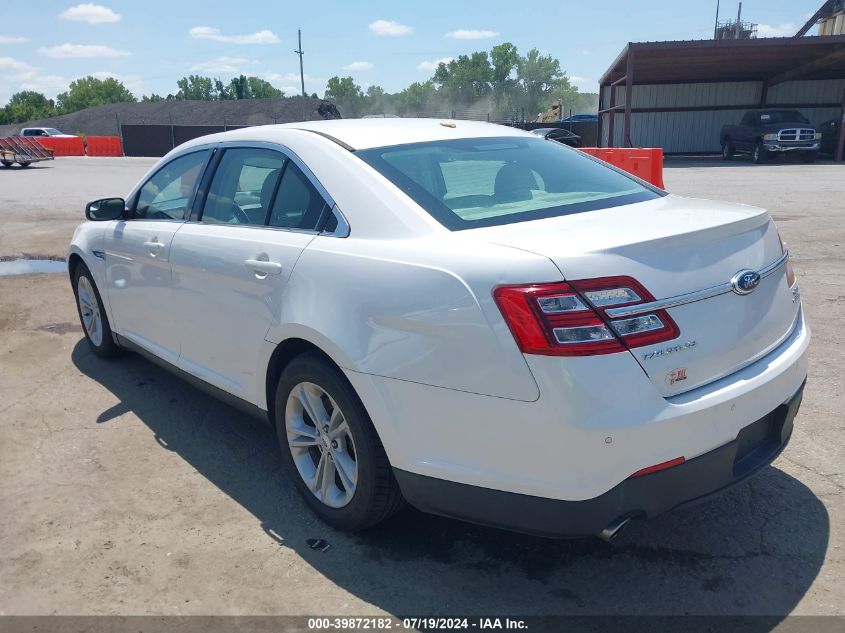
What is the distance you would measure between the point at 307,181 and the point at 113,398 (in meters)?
2.43

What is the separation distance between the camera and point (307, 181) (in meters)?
3.17

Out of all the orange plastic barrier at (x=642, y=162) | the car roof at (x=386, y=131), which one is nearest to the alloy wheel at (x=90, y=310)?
the car roof at (x=386, y=131)

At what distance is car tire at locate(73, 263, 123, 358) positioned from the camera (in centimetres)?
505

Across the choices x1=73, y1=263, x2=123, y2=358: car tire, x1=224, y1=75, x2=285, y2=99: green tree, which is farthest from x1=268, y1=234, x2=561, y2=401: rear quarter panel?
x1=224, y1=75, x2=285, y2=99: green tree

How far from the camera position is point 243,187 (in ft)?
12.1

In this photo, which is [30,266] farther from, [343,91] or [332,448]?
[343,91]

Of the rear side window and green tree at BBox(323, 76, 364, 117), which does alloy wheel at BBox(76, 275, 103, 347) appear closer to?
the rear side window

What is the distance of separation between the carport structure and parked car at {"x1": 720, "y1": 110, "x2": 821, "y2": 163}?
6.81 feet

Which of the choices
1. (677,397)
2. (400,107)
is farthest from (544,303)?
(400,107)

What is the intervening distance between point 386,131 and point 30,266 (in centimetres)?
705

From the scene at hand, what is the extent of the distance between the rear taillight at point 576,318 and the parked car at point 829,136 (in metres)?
31.4

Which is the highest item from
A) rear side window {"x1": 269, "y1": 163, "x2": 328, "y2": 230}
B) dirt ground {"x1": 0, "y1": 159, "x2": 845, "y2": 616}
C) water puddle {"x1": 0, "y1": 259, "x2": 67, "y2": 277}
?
rear side window {"x1": 269, "y1": 163, "x2": 328, "y2": 230}

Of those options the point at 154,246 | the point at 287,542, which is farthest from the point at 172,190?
the point at 287,542

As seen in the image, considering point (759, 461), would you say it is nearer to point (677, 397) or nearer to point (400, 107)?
point (677, 397)
